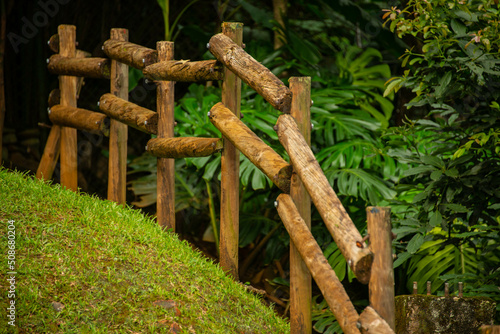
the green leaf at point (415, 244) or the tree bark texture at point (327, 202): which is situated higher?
the tree bark texture at point (327, 202)

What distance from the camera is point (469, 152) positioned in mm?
3572

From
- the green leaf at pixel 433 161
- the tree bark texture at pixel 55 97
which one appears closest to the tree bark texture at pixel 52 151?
the tree bark texture at pixel 55 97

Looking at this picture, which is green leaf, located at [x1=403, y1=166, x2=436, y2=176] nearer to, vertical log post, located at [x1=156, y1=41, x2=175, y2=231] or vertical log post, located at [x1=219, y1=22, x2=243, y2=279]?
vertical log post, located at [x1=219, y1=22, x2=243, y2=279]

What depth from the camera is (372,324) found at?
2.33 m

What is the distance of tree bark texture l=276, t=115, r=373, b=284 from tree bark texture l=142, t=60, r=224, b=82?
2.70 feet

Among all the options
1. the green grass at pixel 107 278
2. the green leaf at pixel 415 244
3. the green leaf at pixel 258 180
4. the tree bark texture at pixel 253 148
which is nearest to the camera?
the green grass at pixel 107 278

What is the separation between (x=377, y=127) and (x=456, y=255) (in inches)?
60.8

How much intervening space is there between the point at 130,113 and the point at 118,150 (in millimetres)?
375

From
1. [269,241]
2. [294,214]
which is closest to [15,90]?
[269,241]

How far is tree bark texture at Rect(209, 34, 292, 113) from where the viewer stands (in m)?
3.20

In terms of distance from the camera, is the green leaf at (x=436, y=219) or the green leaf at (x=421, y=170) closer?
the green leaf at (x=436, y=219)

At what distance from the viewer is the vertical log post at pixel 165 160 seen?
421 centimetres

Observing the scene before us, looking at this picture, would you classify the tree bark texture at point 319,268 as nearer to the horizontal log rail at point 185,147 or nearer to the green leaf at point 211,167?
the horizontal log rail at point 185,147

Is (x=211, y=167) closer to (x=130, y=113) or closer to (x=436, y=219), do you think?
(x=130, y=113)
